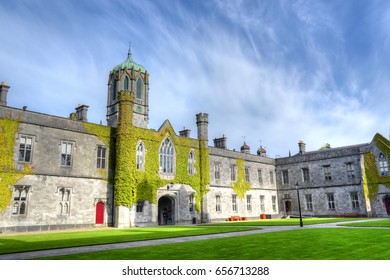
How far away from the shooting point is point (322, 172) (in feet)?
142

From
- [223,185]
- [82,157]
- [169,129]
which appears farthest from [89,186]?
[223,185]

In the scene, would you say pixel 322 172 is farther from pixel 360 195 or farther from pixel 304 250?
pixel 304 250

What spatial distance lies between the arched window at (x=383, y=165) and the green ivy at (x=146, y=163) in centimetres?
2101

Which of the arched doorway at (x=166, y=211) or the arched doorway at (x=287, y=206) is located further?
the arched doorway at (x=287, y=206)

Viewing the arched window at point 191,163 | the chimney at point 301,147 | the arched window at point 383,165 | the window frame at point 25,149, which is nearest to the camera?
the window frame at point 25,149

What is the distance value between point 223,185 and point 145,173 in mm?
12404

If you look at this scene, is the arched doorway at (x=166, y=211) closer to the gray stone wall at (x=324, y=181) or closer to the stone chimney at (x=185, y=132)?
the stone chimney at (x=185, y=132)

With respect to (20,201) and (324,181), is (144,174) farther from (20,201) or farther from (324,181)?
(324,181)

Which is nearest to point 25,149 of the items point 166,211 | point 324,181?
point 166,211

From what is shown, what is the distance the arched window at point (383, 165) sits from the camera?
37531mm

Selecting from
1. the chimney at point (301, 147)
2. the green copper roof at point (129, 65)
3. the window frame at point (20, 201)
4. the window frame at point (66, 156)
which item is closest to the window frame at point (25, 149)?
the window frame at point (20, 201)

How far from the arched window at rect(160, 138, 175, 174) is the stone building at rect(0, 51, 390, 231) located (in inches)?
4.1

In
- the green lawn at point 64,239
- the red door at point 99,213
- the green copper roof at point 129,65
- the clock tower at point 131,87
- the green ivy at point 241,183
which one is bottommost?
the green lawn at point 64,239

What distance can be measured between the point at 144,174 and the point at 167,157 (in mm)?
3865
